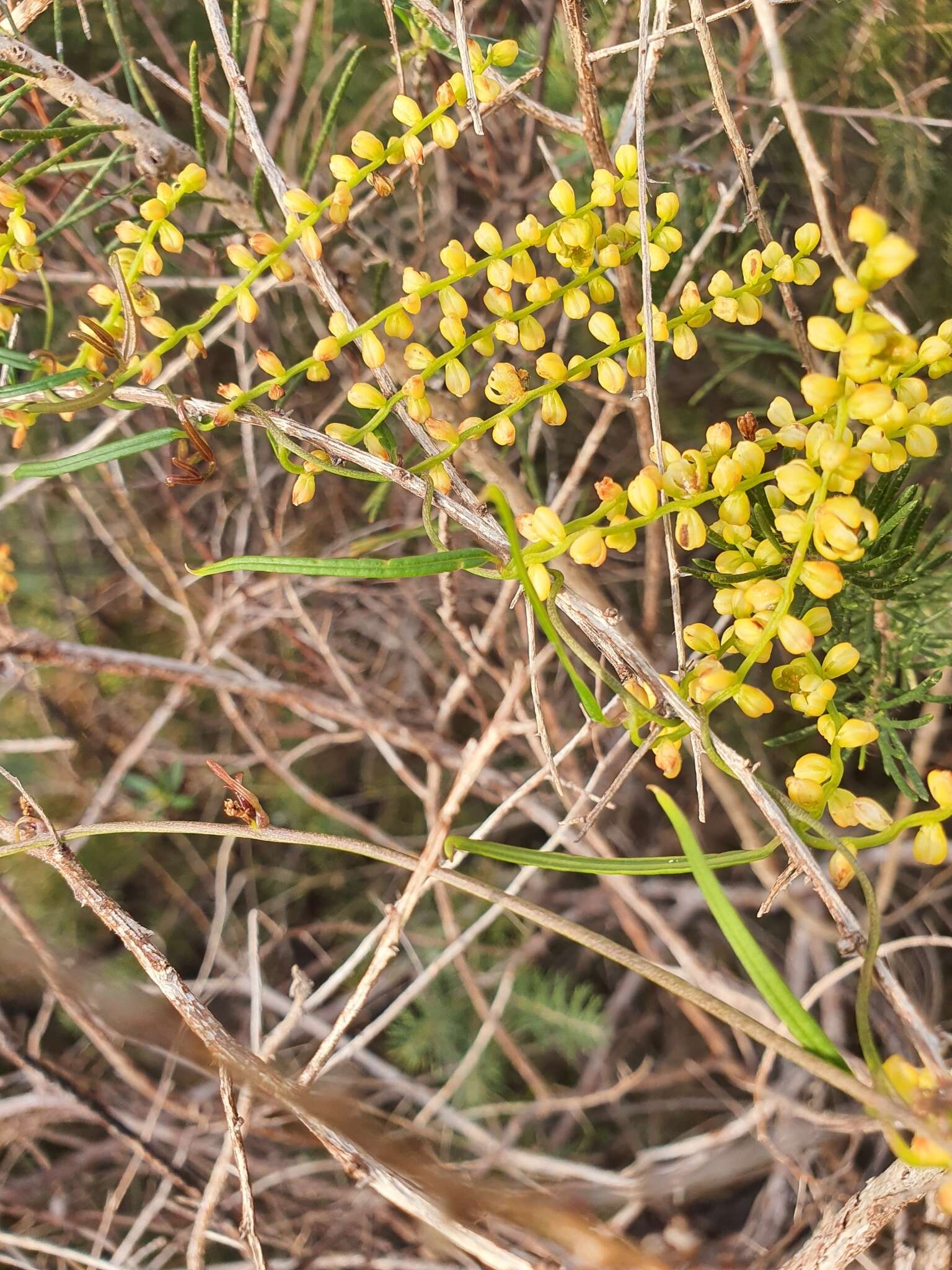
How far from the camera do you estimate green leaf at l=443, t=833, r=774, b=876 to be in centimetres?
44

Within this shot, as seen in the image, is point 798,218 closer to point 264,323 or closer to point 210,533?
point 264,323

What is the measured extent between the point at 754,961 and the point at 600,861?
0.09m

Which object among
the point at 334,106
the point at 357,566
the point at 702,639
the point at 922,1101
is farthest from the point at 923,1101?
the point at 334,106

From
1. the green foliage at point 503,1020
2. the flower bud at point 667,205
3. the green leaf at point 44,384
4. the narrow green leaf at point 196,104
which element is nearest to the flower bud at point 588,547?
the flower bud at point 667,205

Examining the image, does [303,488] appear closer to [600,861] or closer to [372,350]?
[372,350]

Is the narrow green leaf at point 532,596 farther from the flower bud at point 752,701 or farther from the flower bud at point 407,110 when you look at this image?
the flower bud at point 407,110

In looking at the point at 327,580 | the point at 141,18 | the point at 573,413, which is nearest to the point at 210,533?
the point at 327,580

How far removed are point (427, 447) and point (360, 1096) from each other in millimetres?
941

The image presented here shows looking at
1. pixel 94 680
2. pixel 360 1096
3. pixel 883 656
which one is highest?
pixel 883 656

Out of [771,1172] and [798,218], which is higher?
[798,218]

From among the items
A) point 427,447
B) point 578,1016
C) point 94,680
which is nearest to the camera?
point 427,447

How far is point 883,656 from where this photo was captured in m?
0.64

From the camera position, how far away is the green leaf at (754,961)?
383mm

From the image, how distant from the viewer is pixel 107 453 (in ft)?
1.76
